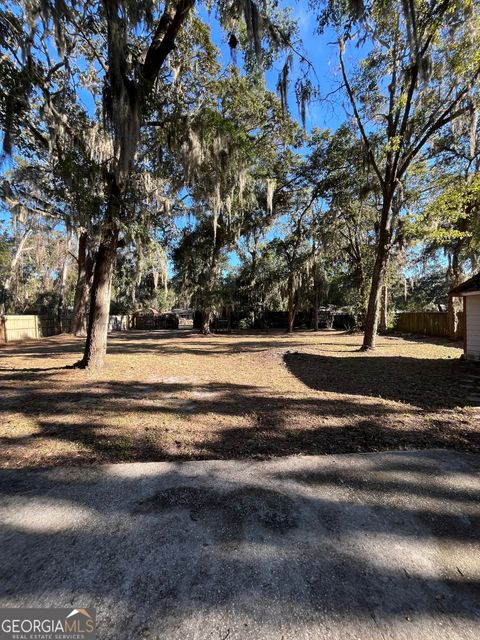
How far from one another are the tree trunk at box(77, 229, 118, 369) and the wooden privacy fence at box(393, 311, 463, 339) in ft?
48.6

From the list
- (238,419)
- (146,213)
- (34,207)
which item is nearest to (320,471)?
(238,419)

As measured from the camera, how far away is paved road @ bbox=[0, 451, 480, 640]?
4.34 ft

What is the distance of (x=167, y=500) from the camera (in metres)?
2.17

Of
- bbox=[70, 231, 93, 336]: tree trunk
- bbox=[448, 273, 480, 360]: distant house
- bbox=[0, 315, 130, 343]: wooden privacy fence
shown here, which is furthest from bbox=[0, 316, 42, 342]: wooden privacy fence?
bbox=[448, 273, 480, 360]: distant house

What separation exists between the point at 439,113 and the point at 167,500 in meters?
12.3

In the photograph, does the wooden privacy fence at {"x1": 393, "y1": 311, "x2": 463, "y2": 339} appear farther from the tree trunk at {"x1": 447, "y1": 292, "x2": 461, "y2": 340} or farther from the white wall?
the white wall

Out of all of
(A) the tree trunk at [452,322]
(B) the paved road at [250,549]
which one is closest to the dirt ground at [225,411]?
(B) the paved road at [250,549]

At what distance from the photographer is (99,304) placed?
22.1 ft

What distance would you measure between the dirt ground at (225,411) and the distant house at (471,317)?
0.78 meters

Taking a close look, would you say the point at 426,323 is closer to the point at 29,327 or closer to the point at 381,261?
the point at 381,261
